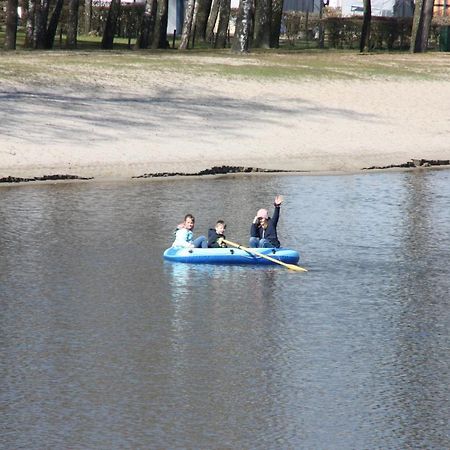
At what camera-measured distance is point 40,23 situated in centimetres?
4319

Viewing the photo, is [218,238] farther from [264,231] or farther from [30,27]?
[30,27]

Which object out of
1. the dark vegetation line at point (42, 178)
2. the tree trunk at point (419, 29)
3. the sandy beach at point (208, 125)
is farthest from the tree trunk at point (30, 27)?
the dark vegetation line at point (42, 178)

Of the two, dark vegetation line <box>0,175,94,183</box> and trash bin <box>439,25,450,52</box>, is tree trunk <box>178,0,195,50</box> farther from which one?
dark vegetation line <box>0,175,94,183</box>

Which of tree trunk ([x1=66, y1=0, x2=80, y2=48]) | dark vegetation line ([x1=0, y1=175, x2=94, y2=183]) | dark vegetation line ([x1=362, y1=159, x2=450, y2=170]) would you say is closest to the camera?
dark vegetation line ([x1=0, y1=175, x2=94, y2=183])

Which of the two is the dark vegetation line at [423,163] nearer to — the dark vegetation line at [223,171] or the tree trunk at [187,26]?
the dark vegetation line at [223,171]

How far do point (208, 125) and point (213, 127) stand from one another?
0.18 meters

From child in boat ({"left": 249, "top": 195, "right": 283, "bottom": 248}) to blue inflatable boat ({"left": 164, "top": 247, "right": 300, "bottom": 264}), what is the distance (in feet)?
1.26

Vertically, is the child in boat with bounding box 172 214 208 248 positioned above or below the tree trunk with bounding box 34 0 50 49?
below

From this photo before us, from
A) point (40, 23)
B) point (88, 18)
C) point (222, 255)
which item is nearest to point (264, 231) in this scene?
point (222, 255)

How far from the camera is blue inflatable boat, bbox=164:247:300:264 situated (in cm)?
1770

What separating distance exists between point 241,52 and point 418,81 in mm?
6600

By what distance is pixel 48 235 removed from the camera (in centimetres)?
1955

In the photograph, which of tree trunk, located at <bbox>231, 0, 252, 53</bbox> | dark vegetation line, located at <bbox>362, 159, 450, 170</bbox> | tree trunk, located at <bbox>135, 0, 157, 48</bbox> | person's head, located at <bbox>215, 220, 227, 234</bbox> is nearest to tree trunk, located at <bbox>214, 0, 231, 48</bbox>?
tree trunk, located at <bbox>135, 0, 157, 48</bbox>

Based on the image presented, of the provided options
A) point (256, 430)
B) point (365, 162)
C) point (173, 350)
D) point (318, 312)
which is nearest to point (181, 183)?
point (365, 162)
